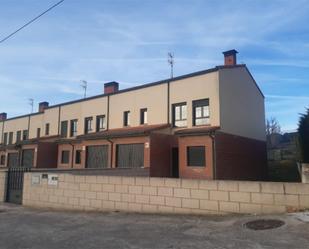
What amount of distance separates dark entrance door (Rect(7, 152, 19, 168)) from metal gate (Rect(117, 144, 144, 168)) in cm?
1708

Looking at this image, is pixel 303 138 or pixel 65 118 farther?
pixel 65 118

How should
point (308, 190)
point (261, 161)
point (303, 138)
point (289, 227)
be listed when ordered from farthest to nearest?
point (261, 161)
point (303, 138)
point (308, 190)
point (289, 227)

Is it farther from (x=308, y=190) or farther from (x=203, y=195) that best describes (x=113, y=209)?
(x=308, y=190)

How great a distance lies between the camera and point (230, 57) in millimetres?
28141

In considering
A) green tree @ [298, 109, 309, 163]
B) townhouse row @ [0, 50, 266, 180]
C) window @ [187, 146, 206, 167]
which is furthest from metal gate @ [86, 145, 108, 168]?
green tree @ [298, 109, 309, 163]

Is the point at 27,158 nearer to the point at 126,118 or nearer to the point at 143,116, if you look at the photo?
the point at 126,118

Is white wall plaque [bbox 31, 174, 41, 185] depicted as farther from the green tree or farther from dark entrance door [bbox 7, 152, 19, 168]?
dark entrance door [bbox 7, 152, 19, 168]

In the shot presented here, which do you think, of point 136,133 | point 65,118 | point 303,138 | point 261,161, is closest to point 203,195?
point 303,138

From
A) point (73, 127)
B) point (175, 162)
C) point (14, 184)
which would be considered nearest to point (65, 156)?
point (73, 127)

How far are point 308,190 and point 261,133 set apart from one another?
23777 mm

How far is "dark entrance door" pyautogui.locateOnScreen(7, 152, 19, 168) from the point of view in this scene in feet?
125

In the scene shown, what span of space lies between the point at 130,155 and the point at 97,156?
407cm

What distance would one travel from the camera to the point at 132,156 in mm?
25297

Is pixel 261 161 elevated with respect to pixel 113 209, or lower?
elevated
